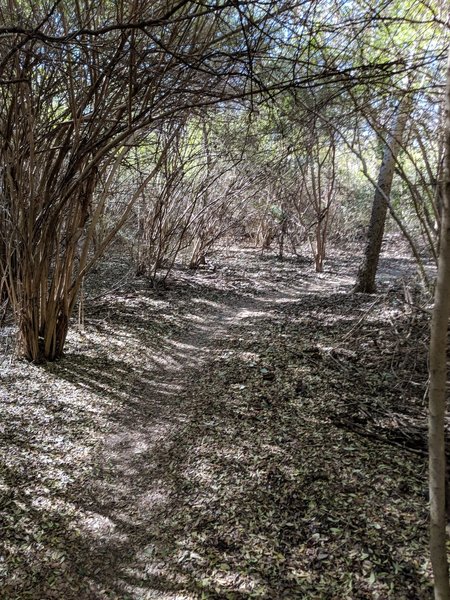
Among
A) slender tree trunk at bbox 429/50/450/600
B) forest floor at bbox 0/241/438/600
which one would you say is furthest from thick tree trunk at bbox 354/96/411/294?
slender tree trunk at bbox 429/50/450/600

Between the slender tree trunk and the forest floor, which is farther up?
the slender tree trunk

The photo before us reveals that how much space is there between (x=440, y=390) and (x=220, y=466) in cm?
167

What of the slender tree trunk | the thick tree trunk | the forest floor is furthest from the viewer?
the thick tree trunk

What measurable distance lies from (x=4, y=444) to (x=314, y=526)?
1960 mm

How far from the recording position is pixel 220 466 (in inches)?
95.8

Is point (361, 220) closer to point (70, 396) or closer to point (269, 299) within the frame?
point (269, 299)

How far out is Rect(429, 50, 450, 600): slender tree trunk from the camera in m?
0.99

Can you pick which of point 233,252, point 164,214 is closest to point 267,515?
point 164,214

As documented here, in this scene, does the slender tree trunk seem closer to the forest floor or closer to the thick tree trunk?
the forest floor

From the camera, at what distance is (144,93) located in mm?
2982

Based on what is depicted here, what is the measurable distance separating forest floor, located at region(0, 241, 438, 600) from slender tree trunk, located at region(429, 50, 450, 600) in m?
0.68

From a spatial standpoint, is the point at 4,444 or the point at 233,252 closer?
the point at 4,444

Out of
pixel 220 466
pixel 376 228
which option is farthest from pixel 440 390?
pixel 376 228

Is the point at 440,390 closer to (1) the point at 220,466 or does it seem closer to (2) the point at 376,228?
(1) the point at 220,466
